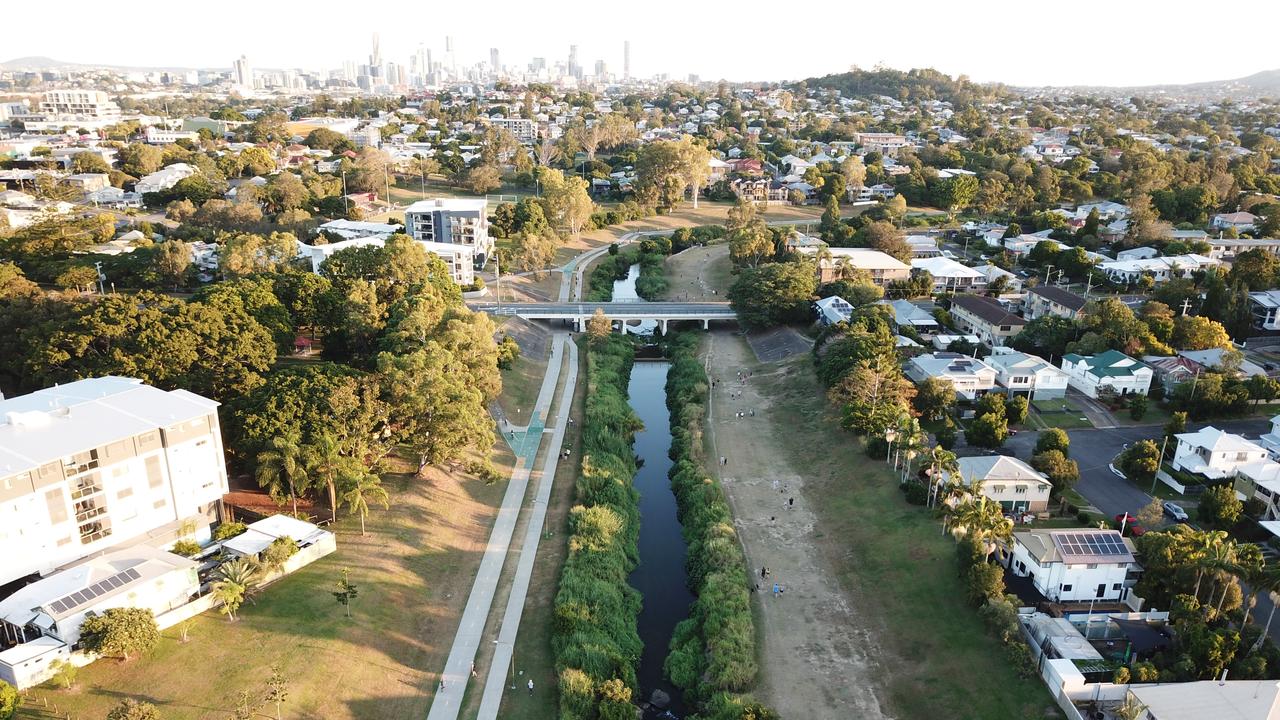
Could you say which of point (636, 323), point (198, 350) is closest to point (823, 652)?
point (198, 350)

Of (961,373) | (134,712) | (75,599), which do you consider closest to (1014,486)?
(961,373)

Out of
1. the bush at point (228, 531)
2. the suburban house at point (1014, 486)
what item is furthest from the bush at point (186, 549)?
the suburban house at point (1014, 486)

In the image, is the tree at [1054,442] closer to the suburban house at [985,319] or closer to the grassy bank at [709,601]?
the grassy bank at [709,601]

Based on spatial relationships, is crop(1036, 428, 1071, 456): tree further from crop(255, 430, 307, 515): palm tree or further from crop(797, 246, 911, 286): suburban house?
crop(255, 430, 307, 515): palm tree

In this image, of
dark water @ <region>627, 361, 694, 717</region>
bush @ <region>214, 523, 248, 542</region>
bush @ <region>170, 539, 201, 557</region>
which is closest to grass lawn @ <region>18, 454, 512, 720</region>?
bush @ <region>214, 523, 248, 542</region>

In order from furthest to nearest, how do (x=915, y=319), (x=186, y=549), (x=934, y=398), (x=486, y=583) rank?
(x=915, y=319) → (x=934, y=398) → (x=486, y=583) → (x=186, y=549)

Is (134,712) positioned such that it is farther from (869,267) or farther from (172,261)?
(869,267)
